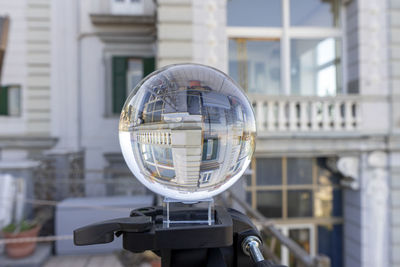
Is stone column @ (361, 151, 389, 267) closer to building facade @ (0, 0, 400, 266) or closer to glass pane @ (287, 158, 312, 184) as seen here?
building facade @ (0, 0, 400, 266)

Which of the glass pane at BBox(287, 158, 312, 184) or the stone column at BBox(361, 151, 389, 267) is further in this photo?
the glass pane at BBox(287, 158, 312, 184)

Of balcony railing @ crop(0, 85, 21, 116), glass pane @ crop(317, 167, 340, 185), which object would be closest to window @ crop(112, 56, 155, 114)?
balcony railing @ crop(0, 85, 21, 116)

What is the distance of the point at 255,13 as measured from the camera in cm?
535

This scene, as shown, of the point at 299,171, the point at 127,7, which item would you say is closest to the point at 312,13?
the point at 299,171

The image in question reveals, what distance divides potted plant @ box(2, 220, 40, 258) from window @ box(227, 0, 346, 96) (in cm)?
423

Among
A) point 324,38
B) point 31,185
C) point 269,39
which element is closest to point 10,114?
point 31,185

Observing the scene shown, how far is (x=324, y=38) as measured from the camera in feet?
18.0

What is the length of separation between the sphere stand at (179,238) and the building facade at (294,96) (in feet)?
13.6

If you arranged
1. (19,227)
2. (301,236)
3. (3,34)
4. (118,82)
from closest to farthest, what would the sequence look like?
1. (19,227)
2. (301,236)
3. (3,34)
4. (118,82)

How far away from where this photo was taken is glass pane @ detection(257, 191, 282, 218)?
5.61 metres

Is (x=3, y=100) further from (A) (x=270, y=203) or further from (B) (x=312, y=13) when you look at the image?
(B) (x=312, y=13)

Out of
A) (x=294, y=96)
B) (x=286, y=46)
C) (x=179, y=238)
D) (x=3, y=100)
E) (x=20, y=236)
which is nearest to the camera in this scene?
(x=179, y=238)

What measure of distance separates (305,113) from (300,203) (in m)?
1.97

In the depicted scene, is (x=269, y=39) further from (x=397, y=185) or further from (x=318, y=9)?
(x=397, y=185)
